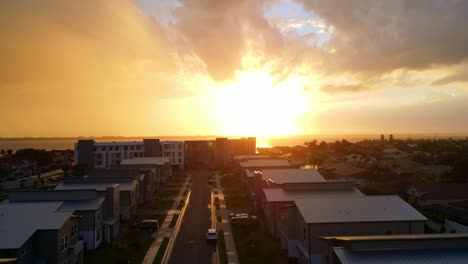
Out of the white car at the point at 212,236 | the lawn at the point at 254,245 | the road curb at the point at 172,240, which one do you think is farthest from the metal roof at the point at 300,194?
the road curb at the point at 172,240

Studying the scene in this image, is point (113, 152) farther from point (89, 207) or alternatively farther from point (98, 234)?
point (89, 207)

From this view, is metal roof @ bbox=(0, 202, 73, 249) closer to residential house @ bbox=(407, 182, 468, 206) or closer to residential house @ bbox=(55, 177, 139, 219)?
residential house @ bbox=(55, 177, 139, 219)

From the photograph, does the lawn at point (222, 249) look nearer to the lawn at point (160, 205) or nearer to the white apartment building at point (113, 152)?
the lawn at point (160, 205)

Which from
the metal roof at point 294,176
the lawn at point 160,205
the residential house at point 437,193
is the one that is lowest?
the lawn at point 160,205

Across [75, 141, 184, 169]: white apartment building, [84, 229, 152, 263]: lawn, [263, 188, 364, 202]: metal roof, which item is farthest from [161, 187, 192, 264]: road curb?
[75, 141, 184, 169]: white apartment building

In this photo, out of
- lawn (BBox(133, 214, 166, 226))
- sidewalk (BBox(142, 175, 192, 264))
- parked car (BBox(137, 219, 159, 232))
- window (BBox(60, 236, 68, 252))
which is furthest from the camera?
lawn (BBox(133, 214, 166, 226))
